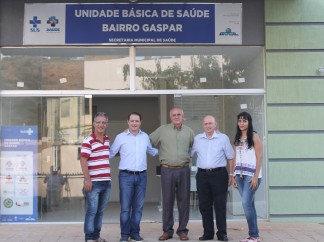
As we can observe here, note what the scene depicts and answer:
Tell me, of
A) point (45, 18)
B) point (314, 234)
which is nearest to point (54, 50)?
point (45, 18)

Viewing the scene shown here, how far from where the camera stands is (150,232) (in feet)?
A: 25.9

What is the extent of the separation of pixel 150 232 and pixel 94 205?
1.58m

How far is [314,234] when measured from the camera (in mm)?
7668

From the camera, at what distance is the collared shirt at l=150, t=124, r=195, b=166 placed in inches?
279

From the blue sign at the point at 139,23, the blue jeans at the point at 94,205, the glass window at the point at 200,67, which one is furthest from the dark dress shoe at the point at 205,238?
the blue sign at the point at 139,23

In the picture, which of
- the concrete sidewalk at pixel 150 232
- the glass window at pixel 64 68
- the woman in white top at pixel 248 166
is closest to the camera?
the woman in white top at pixel 248 166

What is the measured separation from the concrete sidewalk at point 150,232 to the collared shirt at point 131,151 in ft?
3.74

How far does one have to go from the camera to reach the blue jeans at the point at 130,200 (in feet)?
22.7

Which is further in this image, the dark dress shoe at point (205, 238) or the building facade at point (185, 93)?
the building facade at point (185, 93)

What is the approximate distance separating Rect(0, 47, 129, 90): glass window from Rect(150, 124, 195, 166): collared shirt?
2.08 m

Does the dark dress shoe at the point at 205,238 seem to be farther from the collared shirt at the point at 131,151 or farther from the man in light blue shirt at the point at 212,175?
the collared shirt at the point at 131,151

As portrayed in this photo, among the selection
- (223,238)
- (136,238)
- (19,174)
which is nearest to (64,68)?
(19,174)

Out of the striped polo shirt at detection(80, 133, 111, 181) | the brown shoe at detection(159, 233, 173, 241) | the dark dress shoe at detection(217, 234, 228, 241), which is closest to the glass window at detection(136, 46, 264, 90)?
the striped polo shirt at detection(80, 133, 111, 181)

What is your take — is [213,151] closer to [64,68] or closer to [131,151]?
[131,151]
